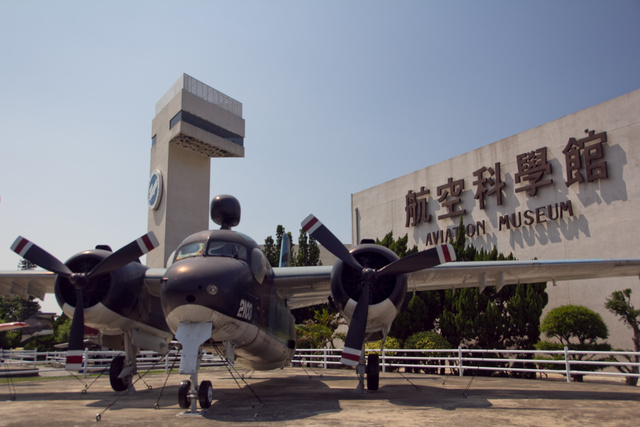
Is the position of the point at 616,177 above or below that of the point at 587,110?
below

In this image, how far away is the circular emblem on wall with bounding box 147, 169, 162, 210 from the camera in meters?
37.4

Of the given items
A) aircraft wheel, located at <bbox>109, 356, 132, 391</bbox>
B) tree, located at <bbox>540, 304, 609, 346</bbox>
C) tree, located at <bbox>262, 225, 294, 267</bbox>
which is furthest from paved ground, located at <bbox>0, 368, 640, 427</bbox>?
tree, located at <bbox>262, 225, 294, 267</bbox>

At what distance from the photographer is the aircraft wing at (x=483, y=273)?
11.4 m

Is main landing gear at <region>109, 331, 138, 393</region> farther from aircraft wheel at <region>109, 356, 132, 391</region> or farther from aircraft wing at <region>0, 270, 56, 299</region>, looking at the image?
aircraft wing at <region>0, 270, 56, 299</region>

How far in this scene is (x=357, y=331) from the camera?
9891 mm

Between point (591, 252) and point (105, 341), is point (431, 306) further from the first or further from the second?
point (105, 341)

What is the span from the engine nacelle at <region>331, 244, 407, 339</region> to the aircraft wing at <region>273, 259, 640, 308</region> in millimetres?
947

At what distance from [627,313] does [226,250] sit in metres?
14.4

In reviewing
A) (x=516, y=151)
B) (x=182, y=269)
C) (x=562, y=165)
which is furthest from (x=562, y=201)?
(x=182, y=269)

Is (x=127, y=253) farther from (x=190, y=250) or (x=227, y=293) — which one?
(x=227, y=293)

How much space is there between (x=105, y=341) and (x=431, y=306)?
43.7 ft

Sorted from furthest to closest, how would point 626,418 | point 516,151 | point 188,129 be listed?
point 188,129 → point 516,151 → point 626,418

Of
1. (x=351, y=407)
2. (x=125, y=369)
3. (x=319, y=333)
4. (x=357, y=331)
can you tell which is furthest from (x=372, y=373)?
(x=319, y=333)

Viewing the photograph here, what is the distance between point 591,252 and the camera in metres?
18.6
